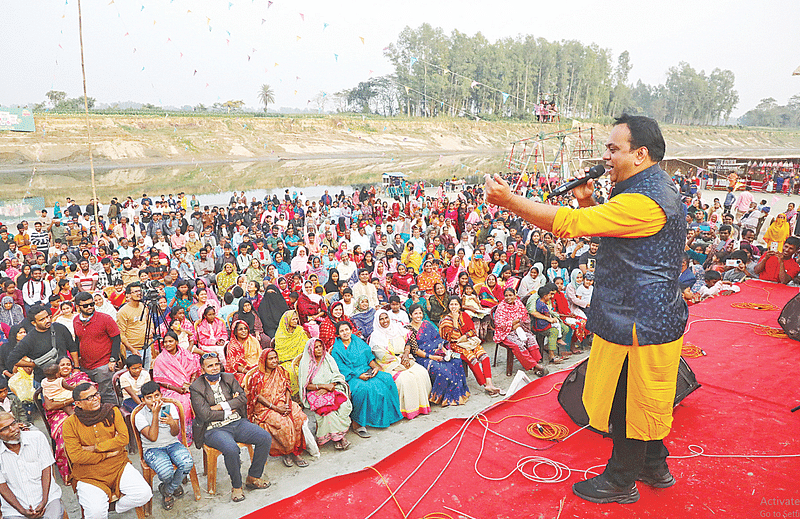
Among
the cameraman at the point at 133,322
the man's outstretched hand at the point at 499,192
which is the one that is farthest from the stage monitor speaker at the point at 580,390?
the cameraman at the point at 133,322

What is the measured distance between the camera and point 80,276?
21.3ft

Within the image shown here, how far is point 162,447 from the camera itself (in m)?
→ 3.39

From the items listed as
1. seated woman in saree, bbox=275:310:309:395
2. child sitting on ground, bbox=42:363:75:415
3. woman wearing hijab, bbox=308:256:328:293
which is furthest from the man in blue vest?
woman wearing hijab, bbox=308:256:328:293

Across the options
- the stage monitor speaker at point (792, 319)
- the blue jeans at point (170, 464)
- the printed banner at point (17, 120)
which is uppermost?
the printed banner at point (17, 120)

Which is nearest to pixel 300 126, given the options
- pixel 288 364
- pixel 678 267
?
pixel 288 364

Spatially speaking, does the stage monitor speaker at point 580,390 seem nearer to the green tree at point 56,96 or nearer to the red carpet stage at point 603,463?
the red carpet stage at point 603,463

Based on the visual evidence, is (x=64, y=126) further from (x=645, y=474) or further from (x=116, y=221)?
(x=645, y=474)

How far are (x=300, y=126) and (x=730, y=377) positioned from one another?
4416cm

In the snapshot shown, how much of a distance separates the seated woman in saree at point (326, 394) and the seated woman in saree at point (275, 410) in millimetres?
189

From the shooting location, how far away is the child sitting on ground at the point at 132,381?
3864 mm

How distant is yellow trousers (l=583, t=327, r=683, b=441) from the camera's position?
1.93 meters

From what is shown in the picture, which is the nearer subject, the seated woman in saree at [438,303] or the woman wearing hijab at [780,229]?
the seated woman in saree at [438,303]

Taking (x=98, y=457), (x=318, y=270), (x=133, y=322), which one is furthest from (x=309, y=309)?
(x=98, y=457)

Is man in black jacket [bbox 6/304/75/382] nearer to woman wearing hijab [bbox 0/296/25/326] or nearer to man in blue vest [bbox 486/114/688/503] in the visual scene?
woman wearing hijab [bbox 0/296/25/326]
